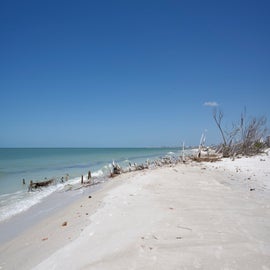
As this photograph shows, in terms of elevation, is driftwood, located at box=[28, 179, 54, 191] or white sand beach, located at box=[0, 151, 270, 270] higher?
white sand beach, located at box=[0, 151, 270, 270]

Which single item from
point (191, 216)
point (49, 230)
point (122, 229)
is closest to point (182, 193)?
point (191, 216)

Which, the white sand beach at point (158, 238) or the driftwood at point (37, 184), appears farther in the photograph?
the driftwood at point (37, 184)

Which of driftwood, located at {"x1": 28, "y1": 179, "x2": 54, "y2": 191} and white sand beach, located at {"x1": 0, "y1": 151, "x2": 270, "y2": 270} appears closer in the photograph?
white sand beach, located at {"x1": 0, "y1": 151, "x2": 270, "y2": 270}

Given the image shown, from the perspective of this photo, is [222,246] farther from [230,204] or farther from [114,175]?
[114,175]

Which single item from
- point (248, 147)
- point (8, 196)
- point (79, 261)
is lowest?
point (8, 196)

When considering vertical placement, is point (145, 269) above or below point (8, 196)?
above

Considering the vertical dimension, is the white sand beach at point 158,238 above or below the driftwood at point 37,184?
above

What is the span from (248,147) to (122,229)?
2515cm

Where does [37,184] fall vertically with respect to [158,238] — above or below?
below

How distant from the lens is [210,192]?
7668 mm

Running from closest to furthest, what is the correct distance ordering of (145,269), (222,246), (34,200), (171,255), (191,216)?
(145,269) < (171,255) < (222,246) < (191,216) < (34,200)

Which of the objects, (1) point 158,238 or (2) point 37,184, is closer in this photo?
(1) point 158,238

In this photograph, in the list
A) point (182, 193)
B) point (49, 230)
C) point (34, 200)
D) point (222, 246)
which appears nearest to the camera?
point (222, 246)

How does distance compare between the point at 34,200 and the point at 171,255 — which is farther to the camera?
the point at 34,200
